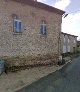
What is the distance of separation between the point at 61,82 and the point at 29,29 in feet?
43.4

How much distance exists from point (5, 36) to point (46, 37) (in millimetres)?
4414

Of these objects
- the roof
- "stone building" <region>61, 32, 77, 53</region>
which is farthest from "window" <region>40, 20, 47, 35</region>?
"stone building" <region>61, 32, 77, 53</region>

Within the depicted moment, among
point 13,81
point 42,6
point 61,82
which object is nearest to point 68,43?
point 42,6

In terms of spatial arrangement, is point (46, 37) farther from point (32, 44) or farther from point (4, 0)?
point (4, 0)

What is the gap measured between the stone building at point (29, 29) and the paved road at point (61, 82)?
11241 mm

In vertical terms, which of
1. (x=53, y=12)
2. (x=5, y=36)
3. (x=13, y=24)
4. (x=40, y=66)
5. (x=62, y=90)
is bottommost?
(x=40, y=66)

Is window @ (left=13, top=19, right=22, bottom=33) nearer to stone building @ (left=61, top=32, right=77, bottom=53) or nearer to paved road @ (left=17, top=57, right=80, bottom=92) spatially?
paved road @ (left=17, top=57, right=80, bottom=92)

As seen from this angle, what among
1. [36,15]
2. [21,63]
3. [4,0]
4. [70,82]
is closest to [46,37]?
[36,15]

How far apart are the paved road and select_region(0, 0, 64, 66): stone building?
11.2 m

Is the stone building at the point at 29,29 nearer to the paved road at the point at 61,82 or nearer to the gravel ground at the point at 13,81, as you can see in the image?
the gravel ground at the point at 13,81

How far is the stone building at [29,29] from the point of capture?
538 inches

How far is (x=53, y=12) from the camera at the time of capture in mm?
17625

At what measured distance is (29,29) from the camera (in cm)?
1541

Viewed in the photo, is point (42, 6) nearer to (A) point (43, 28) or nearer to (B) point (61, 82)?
(A) point (43, 28)
